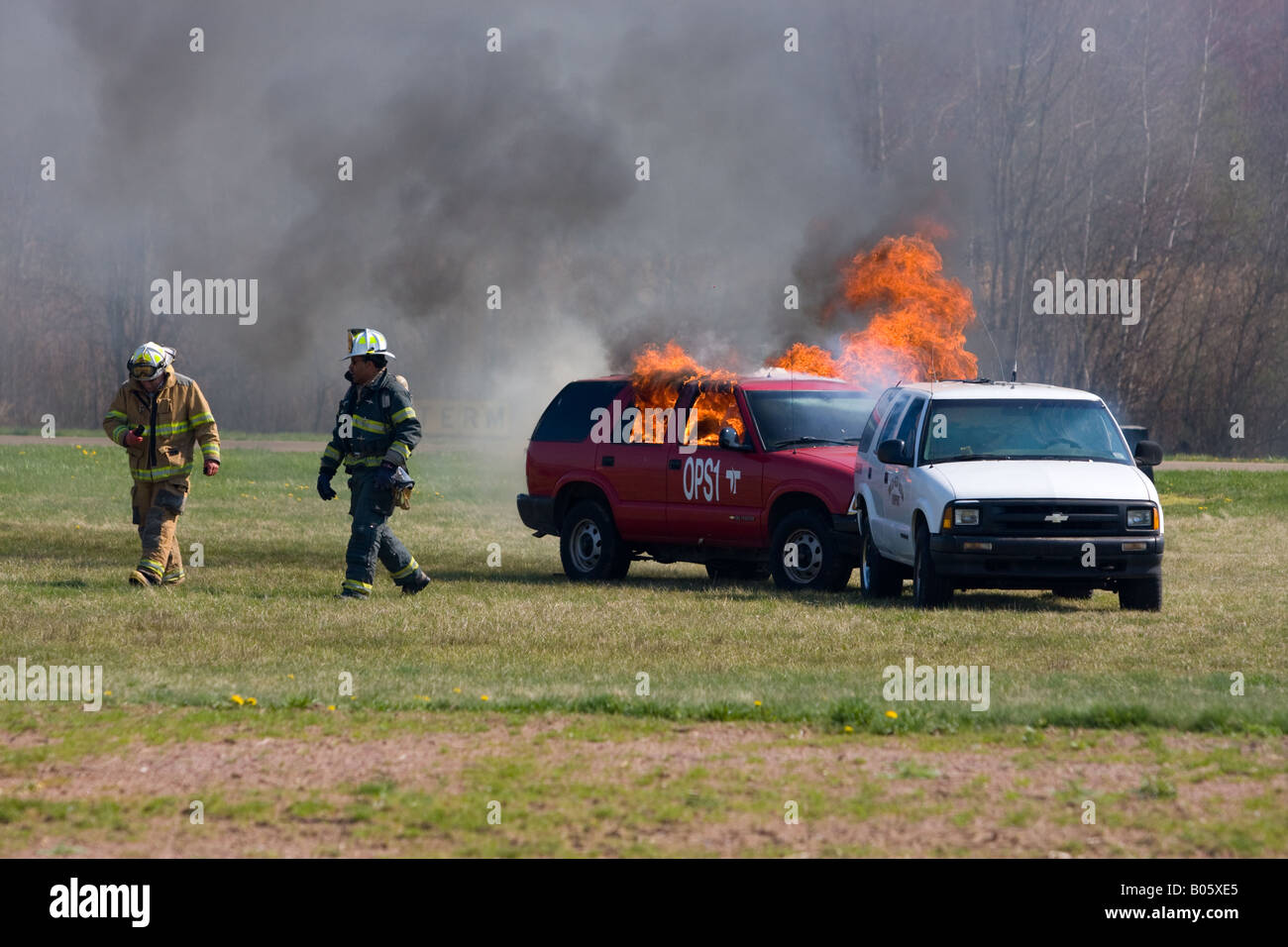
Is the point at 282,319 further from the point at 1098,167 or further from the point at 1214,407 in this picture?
the point at 1214,407

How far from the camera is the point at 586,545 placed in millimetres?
16391

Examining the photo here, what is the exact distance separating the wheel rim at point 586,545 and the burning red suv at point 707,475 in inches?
0.4

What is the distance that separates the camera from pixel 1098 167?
41.4 meters

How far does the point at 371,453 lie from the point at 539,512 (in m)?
3.10

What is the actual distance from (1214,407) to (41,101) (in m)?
32.7

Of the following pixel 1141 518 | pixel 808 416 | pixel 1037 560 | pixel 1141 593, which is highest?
pixel 808 416

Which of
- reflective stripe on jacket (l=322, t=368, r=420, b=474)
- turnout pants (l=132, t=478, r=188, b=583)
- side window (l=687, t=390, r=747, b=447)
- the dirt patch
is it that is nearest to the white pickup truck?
side window (l=687, t=390, r=747, b=447)

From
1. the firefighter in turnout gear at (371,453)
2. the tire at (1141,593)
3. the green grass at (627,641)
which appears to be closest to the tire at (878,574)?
the green grass at (627,641)

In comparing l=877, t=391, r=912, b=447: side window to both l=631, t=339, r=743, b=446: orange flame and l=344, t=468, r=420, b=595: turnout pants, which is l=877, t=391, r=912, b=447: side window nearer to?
l=631, t=339, r=743, b=446: orange flame

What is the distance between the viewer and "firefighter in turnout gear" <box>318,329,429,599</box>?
13.6m

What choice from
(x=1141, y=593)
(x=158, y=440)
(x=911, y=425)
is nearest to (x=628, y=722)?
(x=1141, y=593)

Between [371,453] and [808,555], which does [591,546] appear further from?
[371,453]

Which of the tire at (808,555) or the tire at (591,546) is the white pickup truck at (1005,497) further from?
the tire at (591,546)
